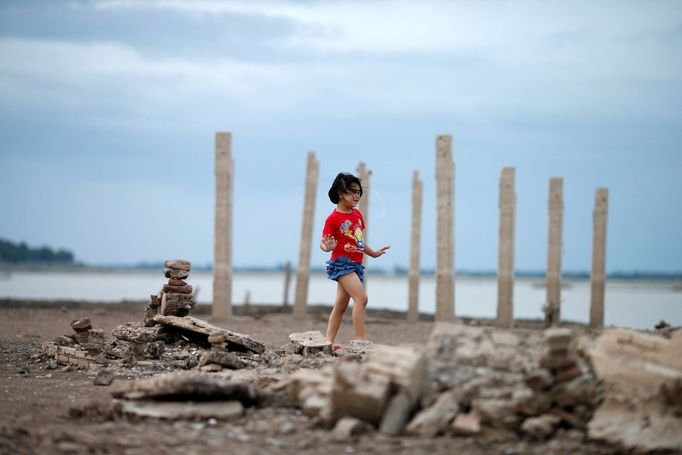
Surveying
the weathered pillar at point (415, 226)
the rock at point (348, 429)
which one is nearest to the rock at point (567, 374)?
the rock at point (348, 429)

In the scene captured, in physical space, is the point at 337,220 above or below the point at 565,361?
above

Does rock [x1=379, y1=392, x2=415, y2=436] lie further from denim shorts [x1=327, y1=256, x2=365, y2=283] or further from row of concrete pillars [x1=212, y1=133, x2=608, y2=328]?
row of concrete pillars [x1=212, y1=133, x2=608, y2=328]

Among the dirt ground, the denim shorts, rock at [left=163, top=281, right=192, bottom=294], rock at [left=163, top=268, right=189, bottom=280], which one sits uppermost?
the denim shorts

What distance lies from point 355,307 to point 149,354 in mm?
2473

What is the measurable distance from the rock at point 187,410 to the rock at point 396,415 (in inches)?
47.9

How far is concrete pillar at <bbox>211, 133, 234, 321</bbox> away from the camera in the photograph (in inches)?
744

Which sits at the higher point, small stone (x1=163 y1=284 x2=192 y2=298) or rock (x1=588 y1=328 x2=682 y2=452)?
small stone (x1=163 y1=284 x2=192 y2=298)

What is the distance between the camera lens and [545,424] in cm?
600

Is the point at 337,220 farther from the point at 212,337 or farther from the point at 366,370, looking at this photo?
the point at 366,370

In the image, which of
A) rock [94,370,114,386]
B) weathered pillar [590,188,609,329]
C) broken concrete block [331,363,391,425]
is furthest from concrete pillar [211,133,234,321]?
Result: broken concrete block [331,363,391,425]

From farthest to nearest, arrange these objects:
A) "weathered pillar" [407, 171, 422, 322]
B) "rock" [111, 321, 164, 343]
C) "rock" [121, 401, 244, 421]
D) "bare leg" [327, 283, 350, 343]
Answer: "weathered pillar" [407, 171, 422, 322], "rock" [111, 321, 164, 343], "bare leg" [327, 283, 350, 343], "rock" [121, 401, 244, 421]

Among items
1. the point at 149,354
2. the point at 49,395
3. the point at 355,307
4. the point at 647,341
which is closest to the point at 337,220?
the point at 355,307

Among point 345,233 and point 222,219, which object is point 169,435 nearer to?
point 345,233

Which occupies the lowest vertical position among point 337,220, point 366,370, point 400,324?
point 400,324
